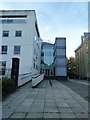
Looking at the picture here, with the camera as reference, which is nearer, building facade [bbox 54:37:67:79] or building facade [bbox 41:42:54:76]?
building facade [bbox 41:42:54:76]

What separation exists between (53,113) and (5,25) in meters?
30.8

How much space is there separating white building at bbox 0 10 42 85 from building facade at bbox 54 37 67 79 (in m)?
11.9

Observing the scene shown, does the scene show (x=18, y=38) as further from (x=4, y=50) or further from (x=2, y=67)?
(x=2, y=67)

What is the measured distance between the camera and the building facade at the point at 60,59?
45.8 meters

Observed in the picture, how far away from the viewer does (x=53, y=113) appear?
7.03 meters

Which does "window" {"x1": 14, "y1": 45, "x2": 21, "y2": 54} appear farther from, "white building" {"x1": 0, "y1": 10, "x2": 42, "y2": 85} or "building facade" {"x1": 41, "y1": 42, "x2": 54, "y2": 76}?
"building facade" {"x1": 41, "y1": 42, "x2": 54, "y2": 76}

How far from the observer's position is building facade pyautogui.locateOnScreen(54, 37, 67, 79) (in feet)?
150

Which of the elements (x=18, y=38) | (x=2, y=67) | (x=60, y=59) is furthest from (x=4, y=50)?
(x=60, y=59)

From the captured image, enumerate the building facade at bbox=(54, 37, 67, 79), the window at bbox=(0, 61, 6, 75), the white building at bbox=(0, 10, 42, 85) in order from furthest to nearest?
the building facade at bbox=(54, 37, 67, 79) < the white building at bbox=(0, 10, 42, 85) < the window at bbox=(0, 61, 6, 75)

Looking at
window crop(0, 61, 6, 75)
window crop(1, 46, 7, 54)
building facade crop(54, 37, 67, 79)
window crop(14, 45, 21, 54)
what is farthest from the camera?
building facade crop(54, 37, 67, 79)

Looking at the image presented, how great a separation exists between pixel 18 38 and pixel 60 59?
15110 millimetres

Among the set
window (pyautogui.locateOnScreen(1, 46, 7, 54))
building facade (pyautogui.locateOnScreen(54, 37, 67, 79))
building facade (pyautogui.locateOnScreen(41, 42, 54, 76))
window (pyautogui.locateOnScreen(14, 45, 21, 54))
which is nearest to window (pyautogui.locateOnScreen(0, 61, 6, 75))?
window (pyautogui.locateOnScreen(1, 46, 7, 54))

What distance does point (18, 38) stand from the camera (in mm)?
34719

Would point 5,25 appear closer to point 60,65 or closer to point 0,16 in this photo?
point 0,16
